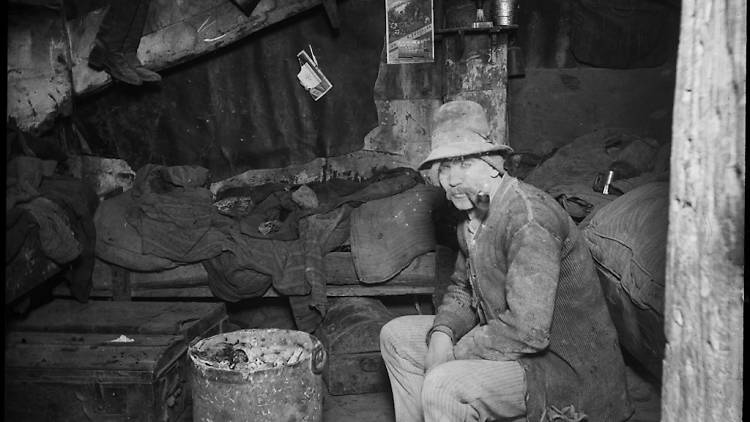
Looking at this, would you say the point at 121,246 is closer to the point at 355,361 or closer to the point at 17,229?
the point at 17,229

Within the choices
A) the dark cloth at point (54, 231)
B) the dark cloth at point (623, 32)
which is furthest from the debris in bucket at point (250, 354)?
the dark cloth at point (623, 32)

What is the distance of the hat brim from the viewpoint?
8.95 feet

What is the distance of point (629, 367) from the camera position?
149 inches

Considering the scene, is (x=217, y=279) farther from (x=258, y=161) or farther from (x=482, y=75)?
(x=482, y=75)

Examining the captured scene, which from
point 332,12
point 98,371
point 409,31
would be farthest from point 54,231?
point 409,31

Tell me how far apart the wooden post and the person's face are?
3.42 feet

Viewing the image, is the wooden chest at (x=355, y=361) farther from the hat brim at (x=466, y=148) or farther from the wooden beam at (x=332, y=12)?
the wooden beam at (x=332, y=12)

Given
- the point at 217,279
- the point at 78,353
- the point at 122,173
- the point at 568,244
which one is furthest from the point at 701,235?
the point at 122,173

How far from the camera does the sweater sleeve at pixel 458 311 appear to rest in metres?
3.01

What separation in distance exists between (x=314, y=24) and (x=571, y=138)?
248 centimetres

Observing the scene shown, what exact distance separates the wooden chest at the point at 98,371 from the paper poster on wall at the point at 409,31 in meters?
3.01

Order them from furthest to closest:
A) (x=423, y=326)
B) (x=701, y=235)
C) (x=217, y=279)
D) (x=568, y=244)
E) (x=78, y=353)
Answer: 1. (x=217, y=279)
2. (x=78, y=353)
3. (x=423, y=326)
4. (x=568, y=244)
5. (x=701, y=235)

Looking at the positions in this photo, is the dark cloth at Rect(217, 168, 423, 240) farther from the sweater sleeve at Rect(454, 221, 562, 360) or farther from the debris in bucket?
the sweater sleeve at Rect(454, 221, 562, 360)

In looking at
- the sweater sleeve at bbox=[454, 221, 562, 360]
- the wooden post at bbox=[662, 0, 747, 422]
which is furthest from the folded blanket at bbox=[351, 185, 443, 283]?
the wooden post at bbox=[662, 0, 747, 422]
